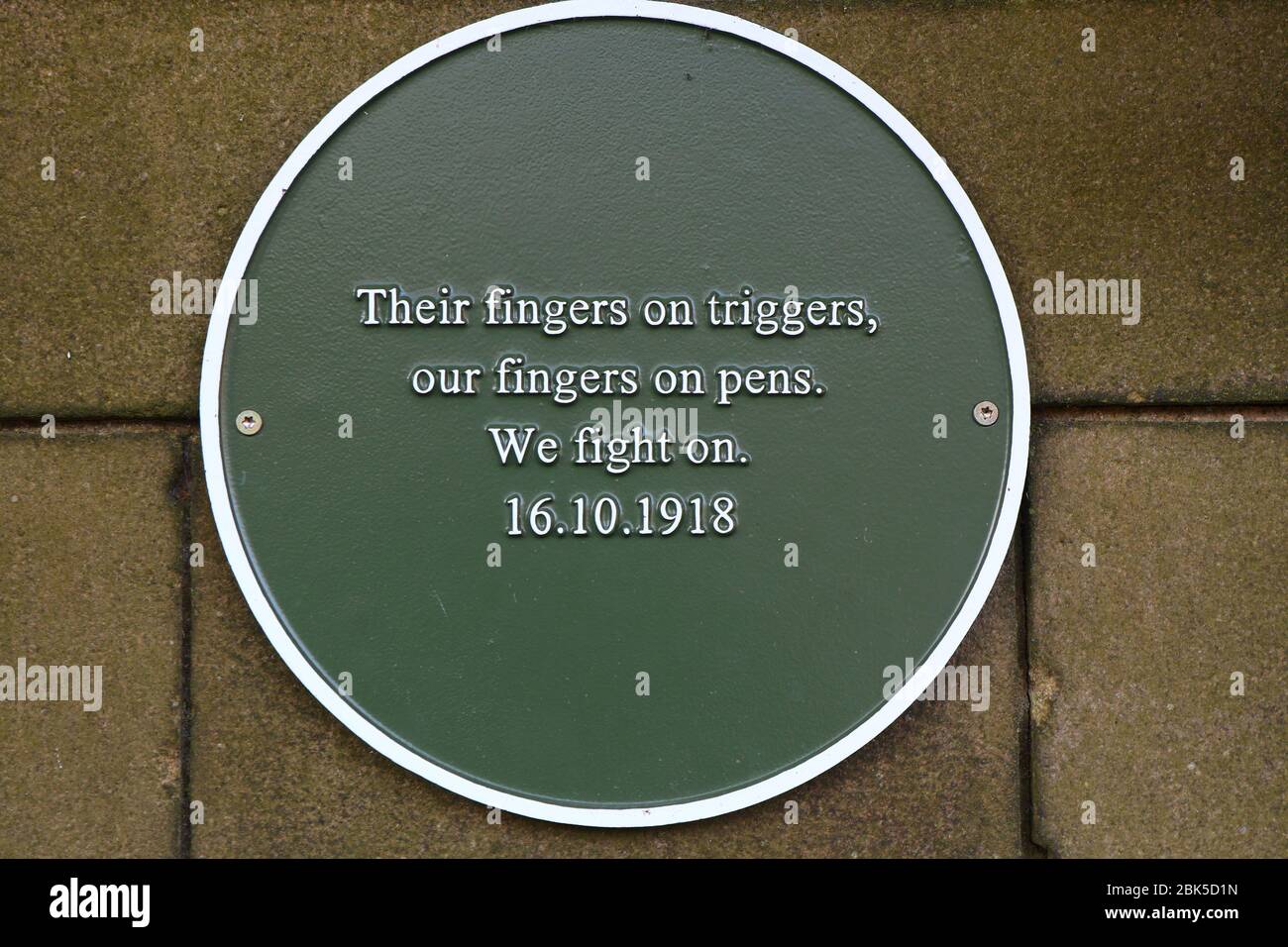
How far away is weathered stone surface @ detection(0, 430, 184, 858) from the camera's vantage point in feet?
6.80

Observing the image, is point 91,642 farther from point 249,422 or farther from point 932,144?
point 932,144

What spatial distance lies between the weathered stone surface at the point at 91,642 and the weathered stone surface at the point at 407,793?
0.24 ft

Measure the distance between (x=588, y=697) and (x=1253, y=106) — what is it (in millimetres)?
1784

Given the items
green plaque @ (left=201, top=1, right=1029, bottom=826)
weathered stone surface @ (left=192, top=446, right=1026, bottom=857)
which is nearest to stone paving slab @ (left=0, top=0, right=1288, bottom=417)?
green plaque @ (left=201, top=1, right=1029, bottom=826)

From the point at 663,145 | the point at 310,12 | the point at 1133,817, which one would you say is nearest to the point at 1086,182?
the point at 663,145

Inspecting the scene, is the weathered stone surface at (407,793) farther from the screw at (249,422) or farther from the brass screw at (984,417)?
the brass screw at (984,417)

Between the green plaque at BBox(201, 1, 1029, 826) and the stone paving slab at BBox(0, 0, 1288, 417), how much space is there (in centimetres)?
13

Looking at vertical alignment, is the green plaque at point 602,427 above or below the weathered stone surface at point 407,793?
above

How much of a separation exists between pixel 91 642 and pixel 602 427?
1.10 m

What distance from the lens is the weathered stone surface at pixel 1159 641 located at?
82.4 inches

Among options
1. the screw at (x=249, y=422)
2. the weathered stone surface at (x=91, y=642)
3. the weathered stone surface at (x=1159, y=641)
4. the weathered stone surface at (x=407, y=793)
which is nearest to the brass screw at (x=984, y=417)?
the weathered stone surface at (x=1159, y=641)

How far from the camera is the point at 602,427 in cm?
202

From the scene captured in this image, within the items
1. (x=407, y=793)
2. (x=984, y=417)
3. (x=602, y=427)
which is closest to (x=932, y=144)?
(x=984, y=417)

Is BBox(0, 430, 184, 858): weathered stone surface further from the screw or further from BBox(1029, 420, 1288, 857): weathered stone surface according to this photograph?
BBox(1029, 420, 1288, 857): weathered stone surface
